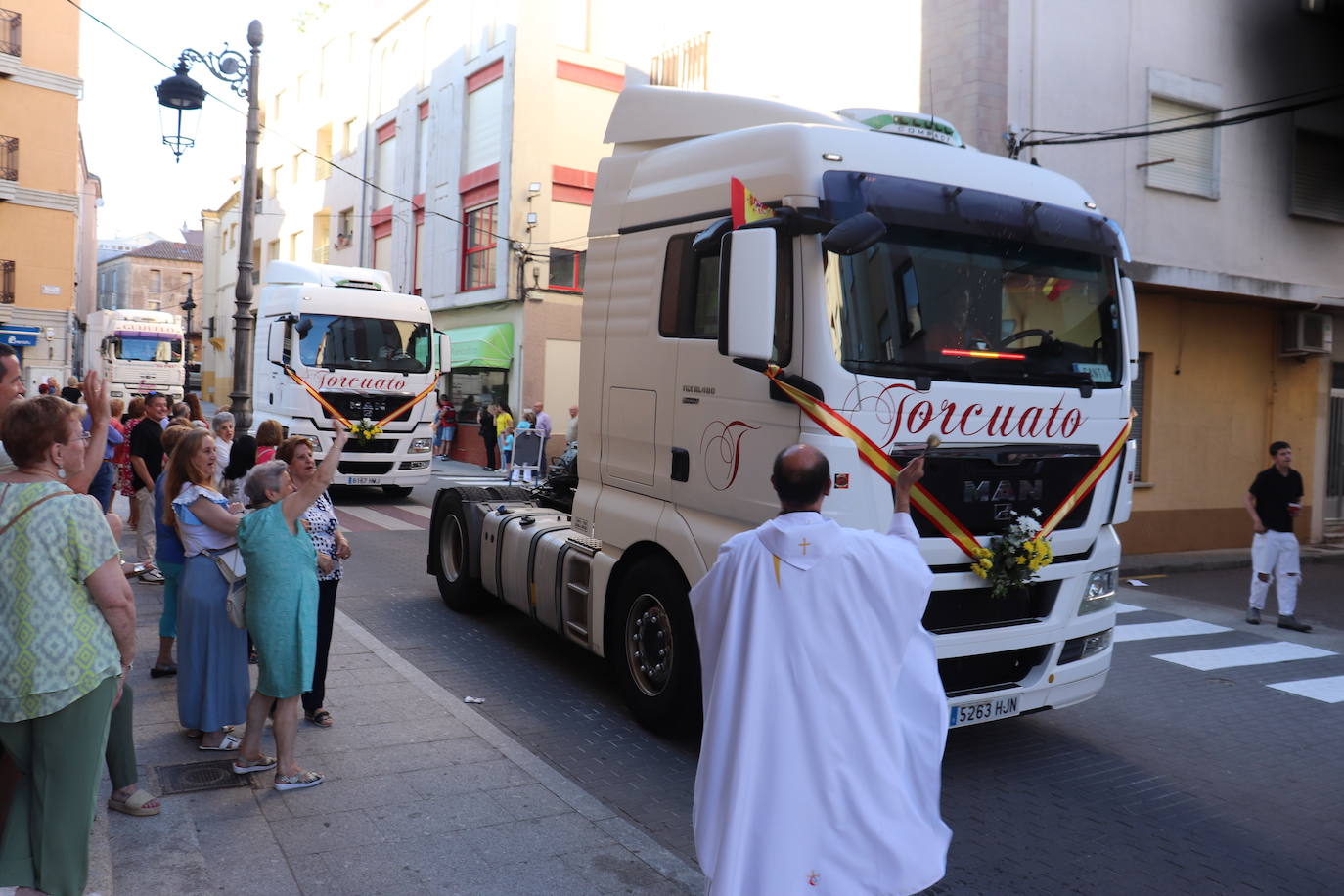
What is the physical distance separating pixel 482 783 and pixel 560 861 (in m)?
0.95

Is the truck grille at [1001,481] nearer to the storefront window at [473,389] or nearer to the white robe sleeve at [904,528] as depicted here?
the white robe sleeve at [904,528]

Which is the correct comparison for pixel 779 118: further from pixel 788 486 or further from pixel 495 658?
pixel 495 658

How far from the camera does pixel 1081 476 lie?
5.80 m

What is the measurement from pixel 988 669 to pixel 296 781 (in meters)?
3.47

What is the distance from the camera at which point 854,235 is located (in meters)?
5.01

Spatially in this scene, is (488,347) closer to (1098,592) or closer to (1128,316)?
(1128,316)

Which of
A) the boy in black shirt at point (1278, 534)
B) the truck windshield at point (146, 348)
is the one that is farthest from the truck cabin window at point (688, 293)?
the truck windshield at point (146, 348)

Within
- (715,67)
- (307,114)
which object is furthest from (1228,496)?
(307,114)

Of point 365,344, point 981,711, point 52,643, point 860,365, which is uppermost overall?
point 365,344

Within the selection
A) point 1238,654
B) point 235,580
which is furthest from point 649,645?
point 1238,654

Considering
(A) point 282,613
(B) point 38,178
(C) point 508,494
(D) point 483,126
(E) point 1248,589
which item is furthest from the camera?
(B) point 38,178

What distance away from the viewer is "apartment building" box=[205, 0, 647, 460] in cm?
2597

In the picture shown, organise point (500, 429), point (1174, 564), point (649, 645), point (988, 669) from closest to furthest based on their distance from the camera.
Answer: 1. point (988, 669)
2. point (649, 645)
3. point (1174, 564)
4. point (500, 429)

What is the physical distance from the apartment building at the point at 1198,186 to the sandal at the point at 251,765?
38.8 feet
